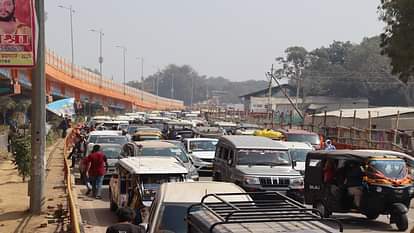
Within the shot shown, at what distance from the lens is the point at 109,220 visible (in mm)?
17562

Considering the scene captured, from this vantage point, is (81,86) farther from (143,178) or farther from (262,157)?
(143,178)

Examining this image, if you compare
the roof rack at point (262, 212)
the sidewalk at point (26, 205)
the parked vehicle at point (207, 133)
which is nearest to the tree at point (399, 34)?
the parked vehicle at point (207, 133)

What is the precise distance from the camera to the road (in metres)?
16.7

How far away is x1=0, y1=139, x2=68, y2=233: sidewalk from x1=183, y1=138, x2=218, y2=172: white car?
5.28 meters

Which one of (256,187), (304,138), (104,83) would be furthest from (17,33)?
(104,83)

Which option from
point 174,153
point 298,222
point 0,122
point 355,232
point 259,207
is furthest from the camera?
point 0,122

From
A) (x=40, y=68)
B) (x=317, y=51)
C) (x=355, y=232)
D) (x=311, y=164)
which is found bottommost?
(x=355, y=232)

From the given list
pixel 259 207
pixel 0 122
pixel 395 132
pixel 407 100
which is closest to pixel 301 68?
pixel 407 100

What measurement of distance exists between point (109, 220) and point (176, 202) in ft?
26.6

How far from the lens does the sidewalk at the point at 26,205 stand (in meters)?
16.6

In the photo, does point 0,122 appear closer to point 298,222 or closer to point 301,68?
point 298,222

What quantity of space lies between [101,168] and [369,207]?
26.2 feet

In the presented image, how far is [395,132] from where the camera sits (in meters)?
36.8

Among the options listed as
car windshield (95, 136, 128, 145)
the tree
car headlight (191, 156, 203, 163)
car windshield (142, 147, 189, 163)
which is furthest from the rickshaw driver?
the tree
